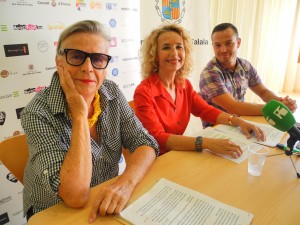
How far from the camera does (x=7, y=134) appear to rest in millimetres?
1844

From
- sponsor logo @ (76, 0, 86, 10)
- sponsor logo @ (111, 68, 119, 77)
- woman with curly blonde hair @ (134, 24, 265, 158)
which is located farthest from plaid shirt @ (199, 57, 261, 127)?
sponsor logo @ (76, 0, 86, 10)

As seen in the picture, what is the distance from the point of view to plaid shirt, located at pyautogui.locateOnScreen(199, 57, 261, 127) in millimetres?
2293

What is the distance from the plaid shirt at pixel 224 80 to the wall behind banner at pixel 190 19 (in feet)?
2.43

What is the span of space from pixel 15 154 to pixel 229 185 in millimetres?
1075

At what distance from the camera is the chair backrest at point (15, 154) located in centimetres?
125

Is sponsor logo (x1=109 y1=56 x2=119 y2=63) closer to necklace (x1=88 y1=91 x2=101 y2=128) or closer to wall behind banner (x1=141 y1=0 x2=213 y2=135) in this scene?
wall behind banner (x1=141 y1=0 x2=213 y2=135)

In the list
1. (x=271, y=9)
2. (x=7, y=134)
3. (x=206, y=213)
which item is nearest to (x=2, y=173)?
(x=7, y=134)

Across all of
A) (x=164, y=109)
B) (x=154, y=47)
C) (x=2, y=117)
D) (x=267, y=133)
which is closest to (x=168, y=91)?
(x=164, y=109)

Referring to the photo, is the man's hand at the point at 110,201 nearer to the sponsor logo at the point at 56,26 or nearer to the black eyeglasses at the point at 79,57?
the black eyeglasses at the point at 79,57

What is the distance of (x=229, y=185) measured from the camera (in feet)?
3.61

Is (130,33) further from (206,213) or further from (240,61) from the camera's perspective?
(206,213)

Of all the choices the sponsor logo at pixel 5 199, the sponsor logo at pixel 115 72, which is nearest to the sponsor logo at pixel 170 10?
the sponsor logo at pixel 115 72

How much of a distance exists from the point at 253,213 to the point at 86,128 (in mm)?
764

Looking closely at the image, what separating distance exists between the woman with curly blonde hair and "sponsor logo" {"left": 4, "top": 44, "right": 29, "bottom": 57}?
0.87 metres
